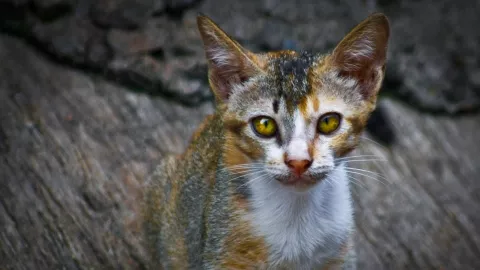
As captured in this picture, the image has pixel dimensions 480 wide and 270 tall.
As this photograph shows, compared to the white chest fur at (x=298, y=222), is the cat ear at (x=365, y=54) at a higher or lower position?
higher

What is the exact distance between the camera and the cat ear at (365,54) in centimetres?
405

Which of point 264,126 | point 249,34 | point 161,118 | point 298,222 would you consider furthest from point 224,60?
point 249,34

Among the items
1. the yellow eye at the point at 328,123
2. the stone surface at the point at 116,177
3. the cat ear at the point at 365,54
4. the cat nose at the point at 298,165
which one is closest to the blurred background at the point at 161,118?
the stone surface at the point at 116,177

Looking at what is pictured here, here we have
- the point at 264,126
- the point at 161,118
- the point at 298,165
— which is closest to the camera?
the point at 298,165

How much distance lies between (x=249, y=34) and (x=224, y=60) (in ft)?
8.71

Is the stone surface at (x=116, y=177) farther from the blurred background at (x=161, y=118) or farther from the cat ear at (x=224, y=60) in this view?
the cat ear at (x=224, y=60)

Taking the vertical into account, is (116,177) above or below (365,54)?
below

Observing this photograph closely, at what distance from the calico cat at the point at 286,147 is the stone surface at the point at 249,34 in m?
2.26

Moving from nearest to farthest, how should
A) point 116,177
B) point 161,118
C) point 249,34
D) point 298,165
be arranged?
point 298,165 < point 116,177 < point 161,118 < point 249,34

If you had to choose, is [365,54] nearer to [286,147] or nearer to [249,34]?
[286,147]

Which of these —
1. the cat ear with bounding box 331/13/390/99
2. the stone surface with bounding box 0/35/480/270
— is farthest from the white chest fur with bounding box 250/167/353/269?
the stone surface with bounding box 0/35/480/270

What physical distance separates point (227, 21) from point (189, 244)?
2761 mm

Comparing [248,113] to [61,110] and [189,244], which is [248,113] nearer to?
[189,244]

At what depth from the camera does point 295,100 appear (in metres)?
3.92
